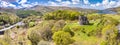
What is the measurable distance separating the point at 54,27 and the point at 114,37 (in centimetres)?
1616

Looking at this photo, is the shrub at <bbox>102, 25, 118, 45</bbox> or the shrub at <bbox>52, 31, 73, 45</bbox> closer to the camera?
the shrub at <bbox>102, 25, 118, 45</bbox>

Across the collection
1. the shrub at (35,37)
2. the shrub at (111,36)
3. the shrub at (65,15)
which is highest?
the shrub at (111,36)

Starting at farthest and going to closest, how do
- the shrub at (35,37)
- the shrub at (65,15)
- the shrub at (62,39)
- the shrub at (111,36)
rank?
the shrub at (65,15), the shrub at (35,37), the shrub at (62,39), the shrub at (111,36)

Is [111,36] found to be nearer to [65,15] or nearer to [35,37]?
[35,37]

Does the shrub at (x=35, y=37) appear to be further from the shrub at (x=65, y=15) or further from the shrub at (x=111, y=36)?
the shrub at (x=65, y=15)

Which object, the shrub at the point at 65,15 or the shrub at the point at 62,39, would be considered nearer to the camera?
the shrub at the point at 62,39

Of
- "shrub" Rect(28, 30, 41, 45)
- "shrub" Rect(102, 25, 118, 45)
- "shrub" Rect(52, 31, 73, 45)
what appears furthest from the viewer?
"shrub" Rect(28, 30, 41, 45)

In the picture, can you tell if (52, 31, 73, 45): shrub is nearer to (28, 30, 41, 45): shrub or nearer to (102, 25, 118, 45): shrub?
(28, 30, 41, 45): shrub

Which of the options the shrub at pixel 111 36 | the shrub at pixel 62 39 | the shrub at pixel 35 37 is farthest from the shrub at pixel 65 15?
the shrub at pixel 111 36

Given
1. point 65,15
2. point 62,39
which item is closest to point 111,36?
point 62,39

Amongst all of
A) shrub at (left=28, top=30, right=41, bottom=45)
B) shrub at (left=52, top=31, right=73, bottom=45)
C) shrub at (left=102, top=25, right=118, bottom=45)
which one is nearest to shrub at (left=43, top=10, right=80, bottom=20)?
shrub at (left=28, top=30, right=41, bottom=45)

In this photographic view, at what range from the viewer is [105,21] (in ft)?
165

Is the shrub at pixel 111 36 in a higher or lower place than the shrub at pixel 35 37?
higher

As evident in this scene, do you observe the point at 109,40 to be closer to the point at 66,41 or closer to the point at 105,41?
the point at 105,41
